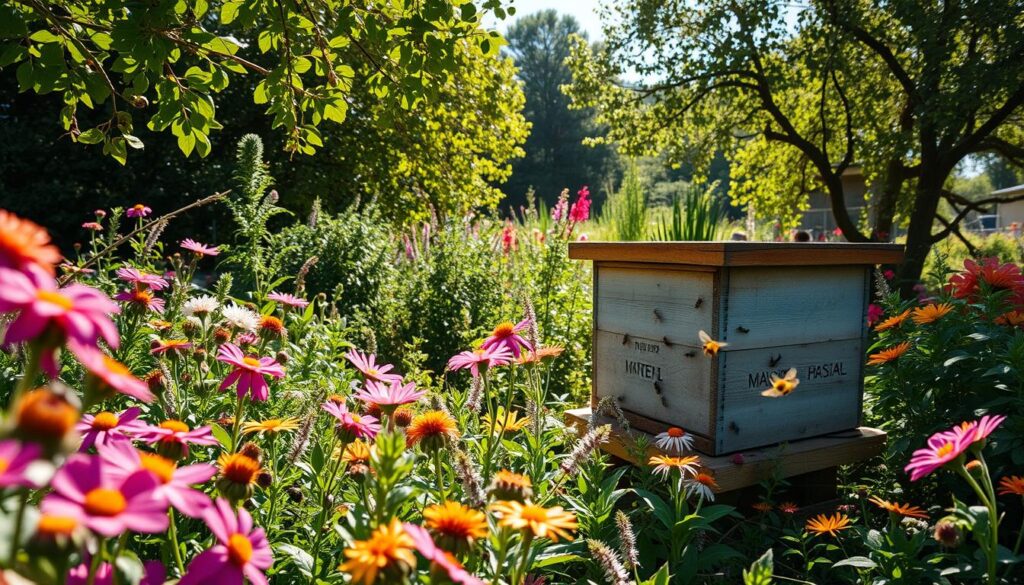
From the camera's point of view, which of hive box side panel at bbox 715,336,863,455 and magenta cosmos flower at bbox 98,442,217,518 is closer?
magenta cosmos flower at bbox 98,442,217,518

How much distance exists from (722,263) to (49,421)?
185 cm

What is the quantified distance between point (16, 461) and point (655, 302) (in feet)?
6.99

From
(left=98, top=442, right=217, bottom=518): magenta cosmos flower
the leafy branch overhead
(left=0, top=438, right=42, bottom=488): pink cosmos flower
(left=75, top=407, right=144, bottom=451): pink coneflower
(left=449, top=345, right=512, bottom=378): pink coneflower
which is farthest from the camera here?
the leafy branch overhead

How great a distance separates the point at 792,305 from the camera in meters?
2.32

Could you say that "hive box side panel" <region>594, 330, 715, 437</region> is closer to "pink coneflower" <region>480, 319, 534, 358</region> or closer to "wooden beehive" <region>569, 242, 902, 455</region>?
"wooden beehive" <region>569, 242, 902, 455</region>

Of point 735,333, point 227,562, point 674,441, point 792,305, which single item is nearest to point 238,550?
point 227,562

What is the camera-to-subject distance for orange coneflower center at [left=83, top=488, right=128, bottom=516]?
49cm

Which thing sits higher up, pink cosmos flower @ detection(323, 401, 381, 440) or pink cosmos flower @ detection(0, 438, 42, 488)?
pink cosmos flower @ detection(0, 438, 42, 488)

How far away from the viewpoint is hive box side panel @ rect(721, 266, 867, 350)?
219 centimetres

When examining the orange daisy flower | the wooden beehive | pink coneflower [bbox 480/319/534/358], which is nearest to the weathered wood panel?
the wooden beehive

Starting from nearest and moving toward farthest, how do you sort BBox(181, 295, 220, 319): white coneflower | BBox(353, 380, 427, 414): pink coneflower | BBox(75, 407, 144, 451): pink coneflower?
Answer: BBox(75, 407, 144, 451): pink coneflower → BBox(353, 380, 427, 414): pink coneflower → BBox(181, 295, 220, 319): white coneflower

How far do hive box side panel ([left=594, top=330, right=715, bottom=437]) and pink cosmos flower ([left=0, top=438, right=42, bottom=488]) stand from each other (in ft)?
6.48

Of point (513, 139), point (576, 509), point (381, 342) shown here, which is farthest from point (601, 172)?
point (576, 509)

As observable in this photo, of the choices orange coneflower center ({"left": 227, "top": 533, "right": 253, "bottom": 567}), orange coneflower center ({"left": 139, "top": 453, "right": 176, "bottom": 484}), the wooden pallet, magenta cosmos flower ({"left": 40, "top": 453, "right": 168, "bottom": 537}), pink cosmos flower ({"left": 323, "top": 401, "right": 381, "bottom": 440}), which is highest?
magenta cosmos flower ({"left": 40, "top": 453, "right": 168, "bottom": 537})
